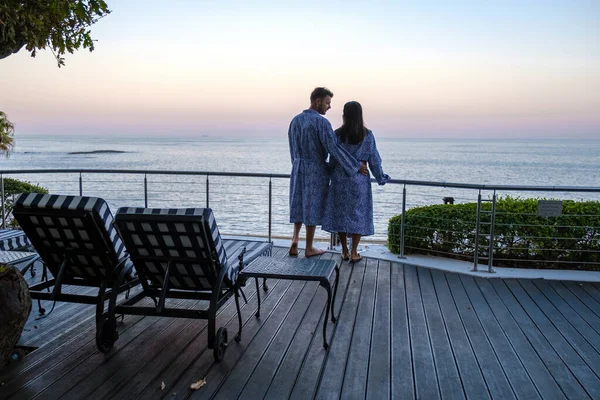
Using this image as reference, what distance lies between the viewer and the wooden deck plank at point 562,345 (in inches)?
103

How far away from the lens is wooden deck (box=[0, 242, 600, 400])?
8.20 ft

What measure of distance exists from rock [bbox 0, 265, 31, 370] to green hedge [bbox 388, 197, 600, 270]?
11.8 feet

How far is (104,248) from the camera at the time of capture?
2.99 meters

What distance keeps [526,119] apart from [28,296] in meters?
30.2

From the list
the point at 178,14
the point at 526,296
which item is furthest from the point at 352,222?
the point at 178,14

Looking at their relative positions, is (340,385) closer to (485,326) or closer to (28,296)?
(485,326)

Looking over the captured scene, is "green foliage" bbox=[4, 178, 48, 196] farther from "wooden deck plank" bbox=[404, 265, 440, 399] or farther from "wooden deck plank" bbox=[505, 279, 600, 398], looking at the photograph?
"wooden deck plank" bbox=[505, 279, 600, 398]

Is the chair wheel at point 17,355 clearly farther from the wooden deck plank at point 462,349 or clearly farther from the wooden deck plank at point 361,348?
the wooden deck plank at point 462,349

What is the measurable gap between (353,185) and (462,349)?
7.06 feet

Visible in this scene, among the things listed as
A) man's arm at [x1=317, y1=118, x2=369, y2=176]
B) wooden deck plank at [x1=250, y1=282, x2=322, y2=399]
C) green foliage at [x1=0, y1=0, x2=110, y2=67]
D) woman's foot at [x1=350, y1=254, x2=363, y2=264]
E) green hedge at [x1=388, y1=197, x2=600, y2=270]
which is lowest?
wooden deck plank at [x1=250, y1=282, x2=322, y2=399]

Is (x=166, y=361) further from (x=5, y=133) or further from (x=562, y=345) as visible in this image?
(x=562, y=345)

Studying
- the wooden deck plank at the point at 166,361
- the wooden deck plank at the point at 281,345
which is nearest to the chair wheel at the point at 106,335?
the wooden deck plank at the point at 166,361

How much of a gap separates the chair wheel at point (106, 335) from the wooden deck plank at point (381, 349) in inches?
56.2

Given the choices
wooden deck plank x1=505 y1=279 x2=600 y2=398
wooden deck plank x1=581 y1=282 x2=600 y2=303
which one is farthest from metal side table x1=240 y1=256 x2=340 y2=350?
wooden deck plank x1=581 y1=282 x2=600 y2=303
